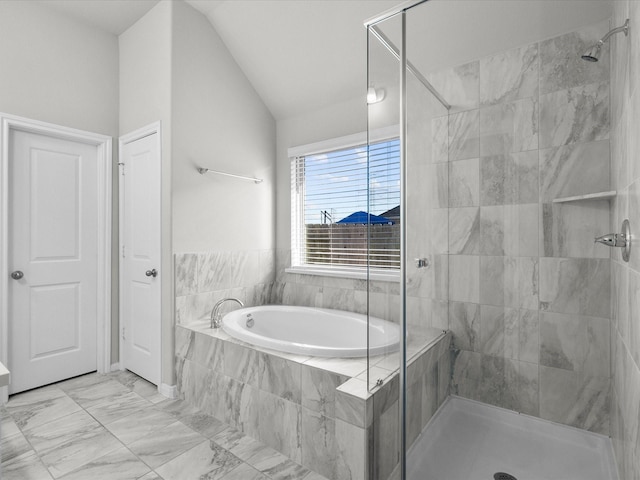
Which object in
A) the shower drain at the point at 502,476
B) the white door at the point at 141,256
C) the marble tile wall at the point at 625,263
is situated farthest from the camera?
the white door at the point at 141,256

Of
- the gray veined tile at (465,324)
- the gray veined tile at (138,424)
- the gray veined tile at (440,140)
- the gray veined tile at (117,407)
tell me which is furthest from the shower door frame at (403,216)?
the gray veined tile at (117,407)

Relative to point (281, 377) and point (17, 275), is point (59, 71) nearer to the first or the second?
point (17, 275)

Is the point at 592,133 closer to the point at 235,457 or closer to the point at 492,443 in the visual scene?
the point at 492,443

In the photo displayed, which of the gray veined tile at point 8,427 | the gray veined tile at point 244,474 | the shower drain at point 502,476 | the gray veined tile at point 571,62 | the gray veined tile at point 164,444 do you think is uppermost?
the gray veined tile at point 571,62

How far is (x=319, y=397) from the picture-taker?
1754 mm

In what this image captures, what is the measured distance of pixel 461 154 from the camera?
1.54 metres

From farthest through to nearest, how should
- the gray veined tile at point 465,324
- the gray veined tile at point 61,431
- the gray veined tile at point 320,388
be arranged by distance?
the gray veined tile at point 61,431
the gray veined tile at point 320,388
the gray veined tile at point 465,324

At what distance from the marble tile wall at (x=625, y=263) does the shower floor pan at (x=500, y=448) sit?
102 millimetres

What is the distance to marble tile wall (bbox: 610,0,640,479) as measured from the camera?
1.00 m

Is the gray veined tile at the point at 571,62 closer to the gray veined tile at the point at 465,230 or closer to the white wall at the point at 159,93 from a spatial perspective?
the gray veined tile at the point at 465,230

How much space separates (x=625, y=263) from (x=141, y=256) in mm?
2956

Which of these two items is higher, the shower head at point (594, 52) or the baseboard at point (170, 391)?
the shower head at point (594, 52)

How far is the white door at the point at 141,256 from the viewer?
8.93 feet

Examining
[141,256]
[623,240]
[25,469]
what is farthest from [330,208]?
[25,469]
